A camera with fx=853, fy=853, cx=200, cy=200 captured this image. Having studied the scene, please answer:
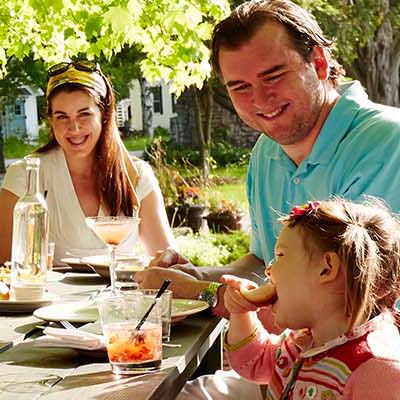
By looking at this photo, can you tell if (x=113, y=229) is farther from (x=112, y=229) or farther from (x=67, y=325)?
(x=67, y=325)

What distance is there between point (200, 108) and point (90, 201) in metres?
13.0

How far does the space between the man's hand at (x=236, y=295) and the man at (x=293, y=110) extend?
312 mm

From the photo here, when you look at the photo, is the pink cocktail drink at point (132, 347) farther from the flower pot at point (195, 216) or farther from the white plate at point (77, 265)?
the flower pot at point (195, 216)

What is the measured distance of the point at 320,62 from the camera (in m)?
2.67

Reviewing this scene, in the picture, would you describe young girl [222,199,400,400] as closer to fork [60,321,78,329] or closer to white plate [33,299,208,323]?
white plate [33,299,208,323]

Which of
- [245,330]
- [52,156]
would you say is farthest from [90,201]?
[245,330]

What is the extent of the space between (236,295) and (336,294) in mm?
266

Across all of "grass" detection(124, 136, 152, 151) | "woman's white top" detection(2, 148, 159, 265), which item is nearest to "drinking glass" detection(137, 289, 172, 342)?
"woman's white top" detection(2, 148, 159, 265)

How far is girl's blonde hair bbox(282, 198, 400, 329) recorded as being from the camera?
1838 millimetres

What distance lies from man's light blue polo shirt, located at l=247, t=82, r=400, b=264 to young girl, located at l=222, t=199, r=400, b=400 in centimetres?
37

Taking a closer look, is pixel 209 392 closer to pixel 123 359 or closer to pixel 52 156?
pixel 123 359

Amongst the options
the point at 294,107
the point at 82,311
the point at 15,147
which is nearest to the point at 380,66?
the point at 294,107

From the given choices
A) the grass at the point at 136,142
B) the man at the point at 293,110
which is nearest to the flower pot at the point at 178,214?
the man at the point at 293,110

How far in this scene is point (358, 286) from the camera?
1.83 m
